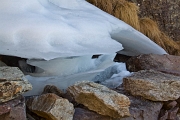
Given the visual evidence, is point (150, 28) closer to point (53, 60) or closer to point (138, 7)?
point (138, 7)

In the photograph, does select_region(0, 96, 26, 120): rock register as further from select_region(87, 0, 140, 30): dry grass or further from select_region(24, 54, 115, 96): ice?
select_region(87, 0, 140, 30): dry grass

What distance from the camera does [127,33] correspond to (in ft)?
2.51

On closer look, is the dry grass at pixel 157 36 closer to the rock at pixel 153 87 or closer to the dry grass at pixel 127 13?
the dry grass at pixel 127 13

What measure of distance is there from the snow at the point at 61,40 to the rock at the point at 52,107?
9 cm

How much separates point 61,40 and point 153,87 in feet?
0.58

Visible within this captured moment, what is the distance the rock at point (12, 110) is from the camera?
468mm

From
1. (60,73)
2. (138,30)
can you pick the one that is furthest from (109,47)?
(138,30)

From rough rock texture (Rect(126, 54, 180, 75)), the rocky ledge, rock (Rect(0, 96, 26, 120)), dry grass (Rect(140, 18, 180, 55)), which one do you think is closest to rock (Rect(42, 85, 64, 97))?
the rocky ledge

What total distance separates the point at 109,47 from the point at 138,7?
278 mm

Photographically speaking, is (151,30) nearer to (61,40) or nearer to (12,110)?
(61,40)

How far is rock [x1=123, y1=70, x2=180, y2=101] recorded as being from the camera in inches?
23.2

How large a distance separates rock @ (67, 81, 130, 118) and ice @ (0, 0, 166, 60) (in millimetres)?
91

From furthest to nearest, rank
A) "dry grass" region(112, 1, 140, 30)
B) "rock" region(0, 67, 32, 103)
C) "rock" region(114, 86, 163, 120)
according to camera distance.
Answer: "dry grass" region(112, 1, 140, 30)
"rock" region(114, 86, 163, 120)
"rock" region(0, 67, 32, 103)

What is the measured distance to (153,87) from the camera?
0.59 m
